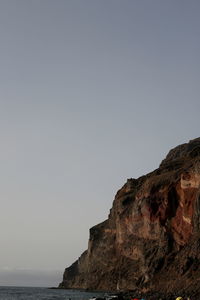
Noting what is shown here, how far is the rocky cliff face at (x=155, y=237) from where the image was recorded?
372 ft

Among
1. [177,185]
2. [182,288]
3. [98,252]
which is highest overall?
[177,185]

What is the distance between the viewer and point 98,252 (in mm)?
173000

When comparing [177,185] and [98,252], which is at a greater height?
[177,185]

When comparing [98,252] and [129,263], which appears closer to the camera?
[129,263]

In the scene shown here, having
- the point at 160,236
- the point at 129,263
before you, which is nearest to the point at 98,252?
the point at 129,263

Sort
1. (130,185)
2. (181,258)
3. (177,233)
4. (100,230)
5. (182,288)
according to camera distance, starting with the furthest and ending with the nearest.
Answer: (100,230) < (130,185) < (177,233) < (181,258) < (182,288)

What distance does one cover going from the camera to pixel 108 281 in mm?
156375

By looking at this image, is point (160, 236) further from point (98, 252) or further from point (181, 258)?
point (98, 252)

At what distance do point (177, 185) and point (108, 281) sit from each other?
4731 centimetres

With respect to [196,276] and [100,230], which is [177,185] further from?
[100,230]

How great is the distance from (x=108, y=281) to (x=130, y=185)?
35738 millimetres

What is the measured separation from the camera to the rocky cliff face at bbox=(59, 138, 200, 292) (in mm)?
113375

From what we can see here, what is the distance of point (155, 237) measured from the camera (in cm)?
13338

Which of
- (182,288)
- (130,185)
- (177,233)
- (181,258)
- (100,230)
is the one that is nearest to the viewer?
(182,288)
